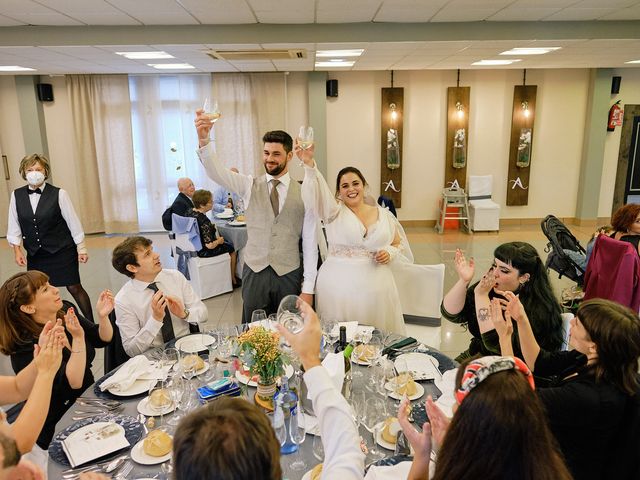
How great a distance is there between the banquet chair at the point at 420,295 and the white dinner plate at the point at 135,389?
1.84m

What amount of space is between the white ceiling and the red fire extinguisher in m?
2.35

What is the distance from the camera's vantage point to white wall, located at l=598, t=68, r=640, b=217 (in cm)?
861

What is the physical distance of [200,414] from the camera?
938mm

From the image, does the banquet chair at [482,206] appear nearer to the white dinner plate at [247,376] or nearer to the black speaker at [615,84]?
the black speaker at [615,84]

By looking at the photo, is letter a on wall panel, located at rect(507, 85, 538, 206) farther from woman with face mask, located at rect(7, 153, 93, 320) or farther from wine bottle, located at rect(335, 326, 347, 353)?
wine bottle, located at rect(335, 326, 347, 353)

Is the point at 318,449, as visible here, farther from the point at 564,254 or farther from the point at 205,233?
the point at 205,233

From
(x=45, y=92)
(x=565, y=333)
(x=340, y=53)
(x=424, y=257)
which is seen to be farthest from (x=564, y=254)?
(x=45, y=92)

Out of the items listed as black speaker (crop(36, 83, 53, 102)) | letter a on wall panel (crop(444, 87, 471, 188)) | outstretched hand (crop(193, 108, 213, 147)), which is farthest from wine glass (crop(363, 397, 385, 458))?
black speaker (crop(36, 83, 53, 102))

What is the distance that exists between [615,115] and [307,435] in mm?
9264

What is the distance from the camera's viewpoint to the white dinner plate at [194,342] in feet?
7.55

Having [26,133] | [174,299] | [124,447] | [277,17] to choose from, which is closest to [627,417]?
[124,447]

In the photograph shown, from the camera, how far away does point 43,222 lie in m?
4.07

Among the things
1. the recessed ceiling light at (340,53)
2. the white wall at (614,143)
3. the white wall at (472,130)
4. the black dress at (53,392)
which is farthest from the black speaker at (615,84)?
the black dress at (53,392)

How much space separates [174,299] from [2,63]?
6175 millimetres
